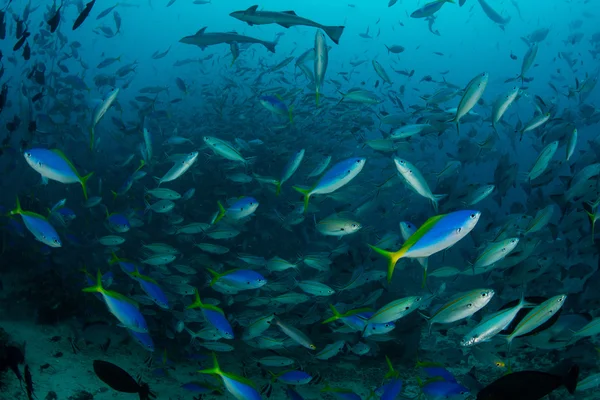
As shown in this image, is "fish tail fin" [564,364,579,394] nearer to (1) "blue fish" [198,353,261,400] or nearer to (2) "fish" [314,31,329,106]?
(1) "blue fish" [198,353,261,400]

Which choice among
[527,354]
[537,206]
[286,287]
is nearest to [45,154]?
[286,287]

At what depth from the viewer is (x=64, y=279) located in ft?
24.2

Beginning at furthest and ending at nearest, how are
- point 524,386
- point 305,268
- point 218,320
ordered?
point 305,268, point 218,320, point 524,386

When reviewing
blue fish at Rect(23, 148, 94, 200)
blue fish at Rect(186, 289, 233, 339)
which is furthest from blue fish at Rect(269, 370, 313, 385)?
blue fish at Rect(23, 148, 94, 200)

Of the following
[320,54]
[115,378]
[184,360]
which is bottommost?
[184,360]

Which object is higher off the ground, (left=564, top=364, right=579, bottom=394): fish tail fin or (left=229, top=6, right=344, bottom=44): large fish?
(left=229, top=6, right=344, bottom=44): large fish

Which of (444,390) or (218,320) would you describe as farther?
(218,320)

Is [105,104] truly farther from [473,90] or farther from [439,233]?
[473,90]

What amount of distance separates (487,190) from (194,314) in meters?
4.67

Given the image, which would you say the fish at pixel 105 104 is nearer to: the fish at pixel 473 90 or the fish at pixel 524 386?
the fish at pixel 473 90

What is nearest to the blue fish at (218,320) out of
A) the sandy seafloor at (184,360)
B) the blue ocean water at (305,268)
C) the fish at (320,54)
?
the blue ocean water at (305,268)

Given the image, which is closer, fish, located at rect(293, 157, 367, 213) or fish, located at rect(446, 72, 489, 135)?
fish, located at rect(293, 157, 367, 213)

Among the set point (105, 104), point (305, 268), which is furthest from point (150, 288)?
point (305, 268)

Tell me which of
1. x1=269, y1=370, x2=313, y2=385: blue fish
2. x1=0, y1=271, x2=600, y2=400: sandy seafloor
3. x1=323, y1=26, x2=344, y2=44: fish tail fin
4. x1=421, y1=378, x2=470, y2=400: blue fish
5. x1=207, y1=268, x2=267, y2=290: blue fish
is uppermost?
x1=323, y1=26, x2=344, y2=44: fish tail fin
